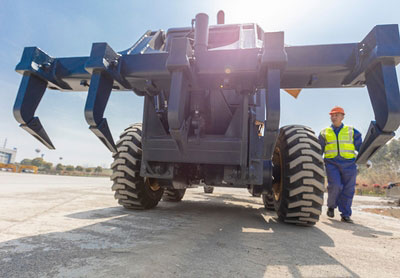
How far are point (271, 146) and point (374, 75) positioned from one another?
1032 mm

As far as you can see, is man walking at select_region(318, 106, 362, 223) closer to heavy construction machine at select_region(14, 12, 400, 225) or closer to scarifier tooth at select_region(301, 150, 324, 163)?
heavy construction machine at select_region(14, 12, 400, 225)

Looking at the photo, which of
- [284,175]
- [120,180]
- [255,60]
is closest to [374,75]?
[255,60]

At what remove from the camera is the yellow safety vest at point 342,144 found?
3623mm

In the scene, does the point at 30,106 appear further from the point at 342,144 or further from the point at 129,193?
the point at 342,144

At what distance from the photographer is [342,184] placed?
369 cm

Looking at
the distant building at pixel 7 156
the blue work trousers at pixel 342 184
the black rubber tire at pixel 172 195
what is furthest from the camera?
the distant building at pixel 7 156

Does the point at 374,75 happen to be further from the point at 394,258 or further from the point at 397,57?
the point at 394,258

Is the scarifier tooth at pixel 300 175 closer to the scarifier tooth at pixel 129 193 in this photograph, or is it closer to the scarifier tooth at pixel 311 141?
the scarifier tooth at pixel 311 141

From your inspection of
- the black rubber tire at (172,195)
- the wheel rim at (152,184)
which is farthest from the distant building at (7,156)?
the wheel rim at (152,184)

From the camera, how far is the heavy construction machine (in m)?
1.75

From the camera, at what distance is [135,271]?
3.69 feet

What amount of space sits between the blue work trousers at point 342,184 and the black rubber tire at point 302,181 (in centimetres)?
138

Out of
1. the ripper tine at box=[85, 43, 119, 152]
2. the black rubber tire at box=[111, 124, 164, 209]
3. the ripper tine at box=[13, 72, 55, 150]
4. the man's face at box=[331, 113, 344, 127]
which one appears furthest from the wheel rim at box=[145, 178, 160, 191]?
the man's face at box=[331, 113, 344, 127]

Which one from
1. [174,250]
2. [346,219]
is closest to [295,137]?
[346,219]
